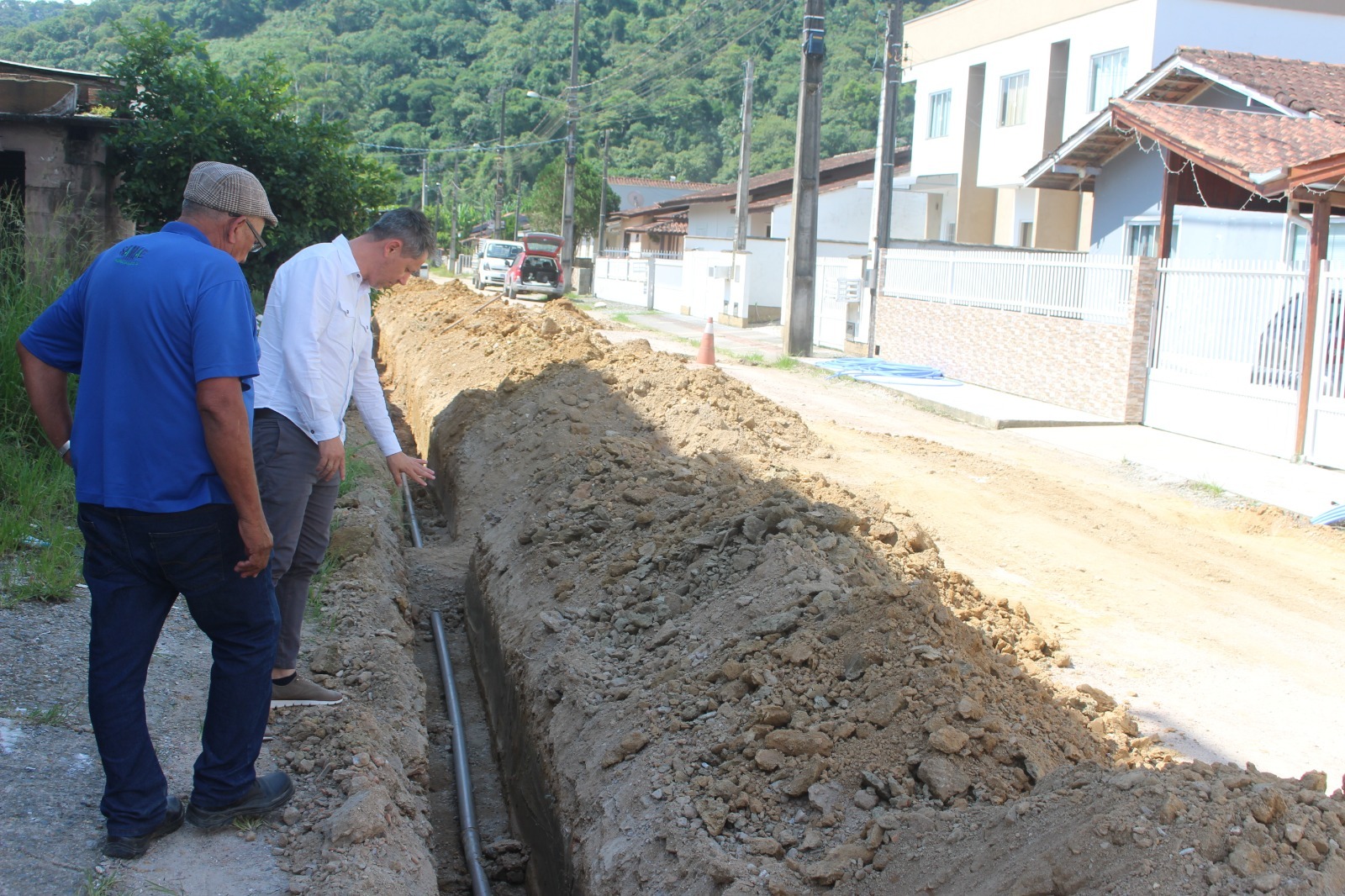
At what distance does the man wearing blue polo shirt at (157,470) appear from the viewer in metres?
3.22

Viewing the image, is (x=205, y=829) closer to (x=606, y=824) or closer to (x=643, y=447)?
(x=606, y=824)

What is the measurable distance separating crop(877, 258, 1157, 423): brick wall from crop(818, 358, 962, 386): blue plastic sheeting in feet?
1.30

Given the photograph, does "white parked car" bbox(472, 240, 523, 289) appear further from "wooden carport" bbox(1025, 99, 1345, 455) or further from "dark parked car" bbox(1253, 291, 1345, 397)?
"dark parked car" bbox(1253, 291, 1345, 397)

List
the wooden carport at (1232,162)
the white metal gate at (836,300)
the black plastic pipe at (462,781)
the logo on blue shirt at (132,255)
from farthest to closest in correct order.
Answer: the white metal gate at (836,300), the wooden carport at (1232,162), the black plastic pipe at (462,781), the logo on blue shirt at (132,255)

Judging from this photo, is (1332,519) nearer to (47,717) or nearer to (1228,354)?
(1228,354)

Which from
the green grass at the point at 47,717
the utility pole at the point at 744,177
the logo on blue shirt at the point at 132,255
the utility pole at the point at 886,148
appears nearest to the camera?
the logo on blue shirt at the point at 132,255

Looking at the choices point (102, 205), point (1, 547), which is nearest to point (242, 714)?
point (1, 547)

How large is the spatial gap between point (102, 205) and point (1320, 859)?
1119 cm

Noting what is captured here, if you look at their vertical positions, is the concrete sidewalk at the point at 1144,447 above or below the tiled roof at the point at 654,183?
below

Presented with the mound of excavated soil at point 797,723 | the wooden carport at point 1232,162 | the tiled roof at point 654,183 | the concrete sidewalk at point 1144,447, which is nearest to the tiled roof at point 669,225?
the tiled roof at point 654,183

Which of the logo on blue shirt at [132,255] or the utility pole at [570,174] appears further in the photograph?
the utility pole at [570,174]

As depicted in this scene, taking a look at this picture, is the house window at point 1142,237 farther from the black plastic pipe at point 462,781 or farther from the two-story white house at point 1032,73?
the black plastic pipe at point 462,781

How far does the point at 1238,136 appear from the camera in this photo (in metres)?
14.6

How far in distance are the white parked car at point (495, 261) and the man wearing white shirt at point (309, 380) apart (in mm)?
36331
